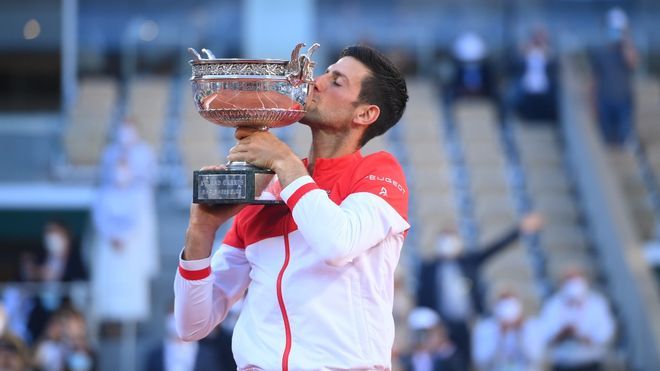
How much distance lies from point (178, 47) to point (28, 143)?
197 centimetres

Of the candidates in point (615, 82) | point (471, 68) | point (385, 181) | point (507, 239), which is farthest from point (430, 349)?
point (385, 181)

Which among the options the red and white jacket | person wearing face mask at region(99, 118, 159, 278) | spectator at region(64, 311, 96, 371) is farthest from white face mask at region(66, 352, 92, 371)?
the red and white jacket

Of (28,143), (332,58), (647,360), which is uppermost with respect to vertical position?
(332,58)

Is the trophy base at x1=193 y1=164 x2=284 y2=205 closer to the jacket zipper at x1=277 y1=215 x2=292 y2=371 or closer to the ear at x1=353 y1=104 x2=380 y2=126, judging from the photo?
the jacket zipper at x1=277 y1=215 x2=292 y2=371

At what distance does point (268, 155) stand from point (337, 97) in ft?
1.11

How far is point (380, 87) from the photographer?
4.28 meters

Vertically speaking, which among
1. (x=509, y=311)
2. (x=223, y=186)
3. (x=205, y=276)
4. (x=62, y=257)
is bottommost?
(x=509, y=311)

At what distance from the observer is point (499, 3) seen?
17.0m

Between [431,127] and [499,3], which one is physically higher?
[499,3]

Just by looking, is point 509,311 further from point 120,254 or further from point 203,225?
point 203,225

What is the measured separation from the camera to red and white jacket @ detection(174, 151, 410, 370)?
12.8 feet

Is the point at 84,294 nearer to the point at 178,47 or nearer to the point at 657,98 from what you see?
the point at 178,47

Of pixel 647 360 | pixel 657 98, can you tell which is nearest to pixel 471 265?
pixel 647 360

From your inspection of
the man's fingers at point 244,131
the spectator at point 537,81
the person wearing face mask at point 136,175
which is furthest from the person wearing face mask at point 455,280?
the man's fingers at point 244,131
